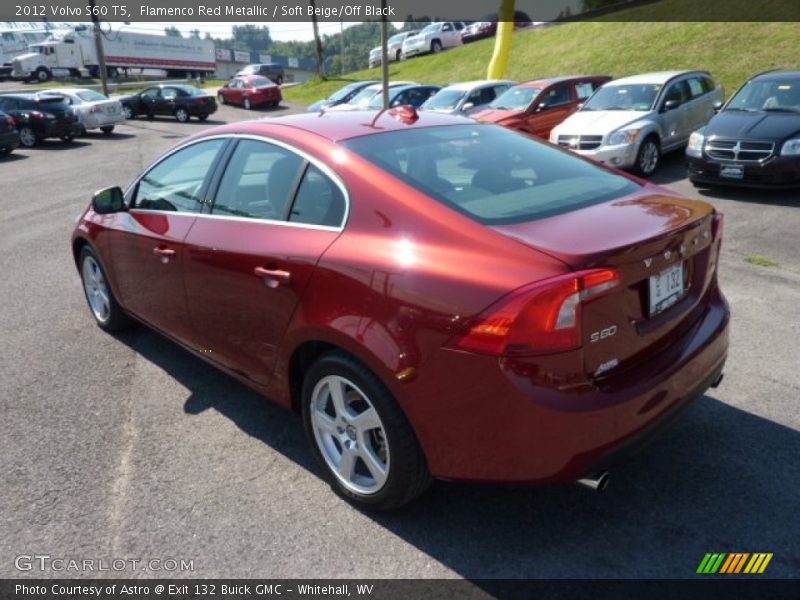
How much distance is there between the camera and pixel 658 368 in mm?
2531

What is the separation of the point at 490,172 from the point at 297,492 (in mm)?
1770

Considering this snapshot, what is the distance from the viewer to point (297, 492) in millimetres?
3088

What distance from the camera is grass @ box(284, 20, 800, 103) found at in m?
19.5

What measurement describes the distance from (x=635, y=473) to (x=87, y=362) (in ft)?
12.0

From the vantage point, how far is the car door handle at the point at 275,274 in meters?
2.92

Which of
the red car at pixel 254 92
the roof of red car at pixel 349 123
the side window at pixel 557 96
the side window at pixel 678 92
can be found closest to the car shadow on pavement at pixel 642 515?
the roof of red car at pixel 349 123

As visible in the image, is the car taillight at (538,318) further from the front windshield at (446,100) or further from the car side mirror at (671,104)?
the front windshield at (446,100)

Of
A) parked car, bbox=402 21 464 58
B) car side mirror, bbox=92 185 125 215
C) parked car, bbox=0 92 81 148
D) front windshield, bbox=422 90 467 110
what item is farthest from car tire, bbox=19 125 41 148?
parked car, bbox=402 21 464 58

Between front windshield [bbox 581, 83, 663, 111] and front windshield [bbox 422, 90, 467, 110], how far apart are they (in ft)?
14.8

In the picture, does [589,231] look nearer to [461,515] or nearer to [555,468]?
[555,468]

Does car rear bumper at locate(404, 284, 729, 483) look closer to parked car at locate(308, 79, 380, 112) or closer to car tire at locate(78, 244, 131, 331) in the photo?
car tire at locate(78, 244, 131, 331)

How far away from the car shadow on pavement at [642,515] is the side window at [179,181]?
1526mm

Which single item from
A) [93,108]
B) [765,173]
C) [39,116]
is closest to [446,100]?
[765,173]

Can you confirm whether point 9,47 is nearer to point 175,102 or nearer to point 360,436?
point 175,102
